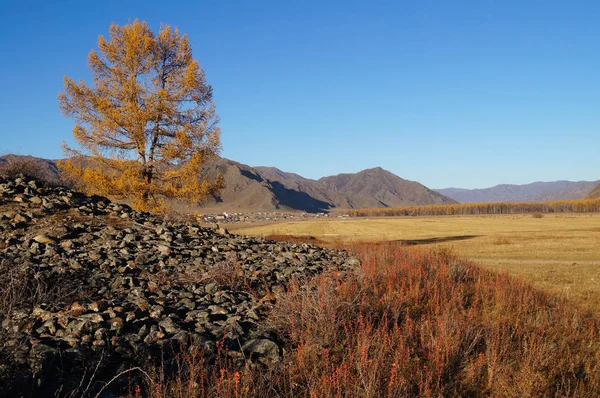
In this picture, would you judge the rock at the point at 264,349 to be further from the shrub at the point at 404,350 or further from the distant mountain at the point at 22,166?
the distant mountain at the point at 22,166

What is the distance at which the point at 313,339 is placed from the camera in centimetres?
536

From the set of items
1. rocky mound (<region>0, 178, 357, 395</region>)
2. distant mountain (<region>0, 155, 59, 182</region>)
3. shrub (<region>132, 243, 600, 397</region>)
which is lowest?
shrub (<region>132, 243, 600, 397</region>)

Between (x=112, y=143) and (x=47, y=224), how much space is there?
9357 mm

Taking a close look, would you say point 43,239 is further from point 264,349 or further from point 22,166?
→ point 22,166

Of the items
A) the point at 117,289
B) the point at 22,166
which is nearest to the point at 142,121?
the point at 22,166

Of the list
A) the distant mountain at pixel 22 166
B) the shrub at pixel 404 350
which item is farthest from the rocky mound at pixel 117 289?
the distant mountain at pixel 22 166

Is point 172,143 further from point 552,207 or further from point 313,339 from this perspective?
point 552,207

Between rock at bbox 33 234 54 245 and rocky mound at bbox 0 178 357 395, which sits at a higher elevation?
rock at bbox 33 234 54 245

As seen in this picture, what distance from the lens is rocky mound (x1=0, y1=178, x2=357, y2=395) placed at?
14.9 feet

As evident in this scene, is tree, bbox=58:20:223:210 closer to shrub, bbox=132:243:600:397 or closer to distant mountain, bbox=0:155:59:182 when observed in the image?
distant mountain, bbox=0:155:59:182

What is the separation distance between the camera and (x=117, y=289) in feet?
22.2

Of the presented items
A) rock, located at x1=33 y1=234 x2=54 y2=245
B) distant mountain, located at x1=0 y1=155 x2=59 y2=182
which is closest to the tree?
distant mountain, located at x1=0 y1=155 x2=59 y2=182

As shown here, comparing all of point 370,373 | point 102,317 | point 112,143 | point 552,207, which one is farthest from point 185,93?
point 552,207

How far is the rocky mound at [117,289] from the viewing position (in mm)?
4527
